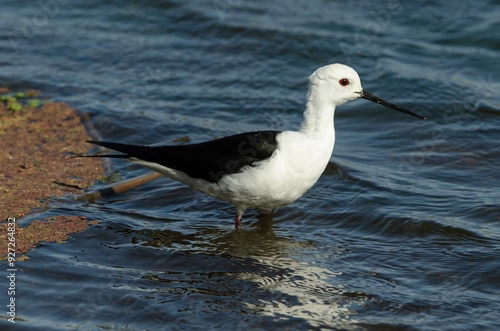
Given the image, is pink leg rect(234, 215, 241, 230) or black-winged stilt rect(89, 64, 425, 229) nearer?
black-winged stilt rect(89, 64, 425, 229)

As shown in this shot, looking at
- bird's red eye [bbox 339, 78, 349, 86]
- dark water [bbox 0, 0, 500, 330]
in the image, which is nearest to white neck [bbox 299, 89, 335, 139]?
bird's red eye [bbox 339, 78, 349, 86]

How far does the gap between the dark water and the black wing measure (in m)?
0.56

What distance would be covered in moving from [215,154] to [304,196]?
1.23 m

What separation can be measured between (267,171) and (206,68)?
214 inches

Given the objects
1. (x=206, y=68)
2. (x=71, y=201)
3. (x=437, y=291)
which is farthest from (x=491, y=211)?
(x=206, y=68)

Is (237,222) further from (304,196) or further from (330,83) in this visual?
(330,83)

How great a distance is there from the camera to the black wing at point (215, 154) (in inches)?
210

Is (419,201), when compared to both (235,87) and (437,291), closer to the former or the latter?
(437,291)

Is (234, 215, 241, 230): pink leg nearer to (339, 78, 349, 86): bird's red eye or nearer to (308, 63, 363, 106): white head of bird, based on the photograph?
(308, 63, 363, 106): white head of bird

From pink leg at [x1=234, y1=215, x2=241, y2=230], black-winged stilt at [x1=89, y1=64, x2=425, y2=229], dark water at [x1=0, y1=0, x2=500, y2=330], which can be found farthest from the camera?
pink leg at [x1=234, y1=215, x2=241, y2=230]

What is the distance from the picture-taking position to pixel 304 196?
6398 millimetres

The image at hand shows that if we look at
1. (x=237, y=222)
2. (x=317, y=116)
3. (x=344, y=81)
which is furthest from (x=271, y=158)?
(x=344, y=81)

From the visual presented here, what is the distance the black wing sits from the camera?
17.5ft

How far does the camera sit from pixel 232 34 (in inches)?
451
